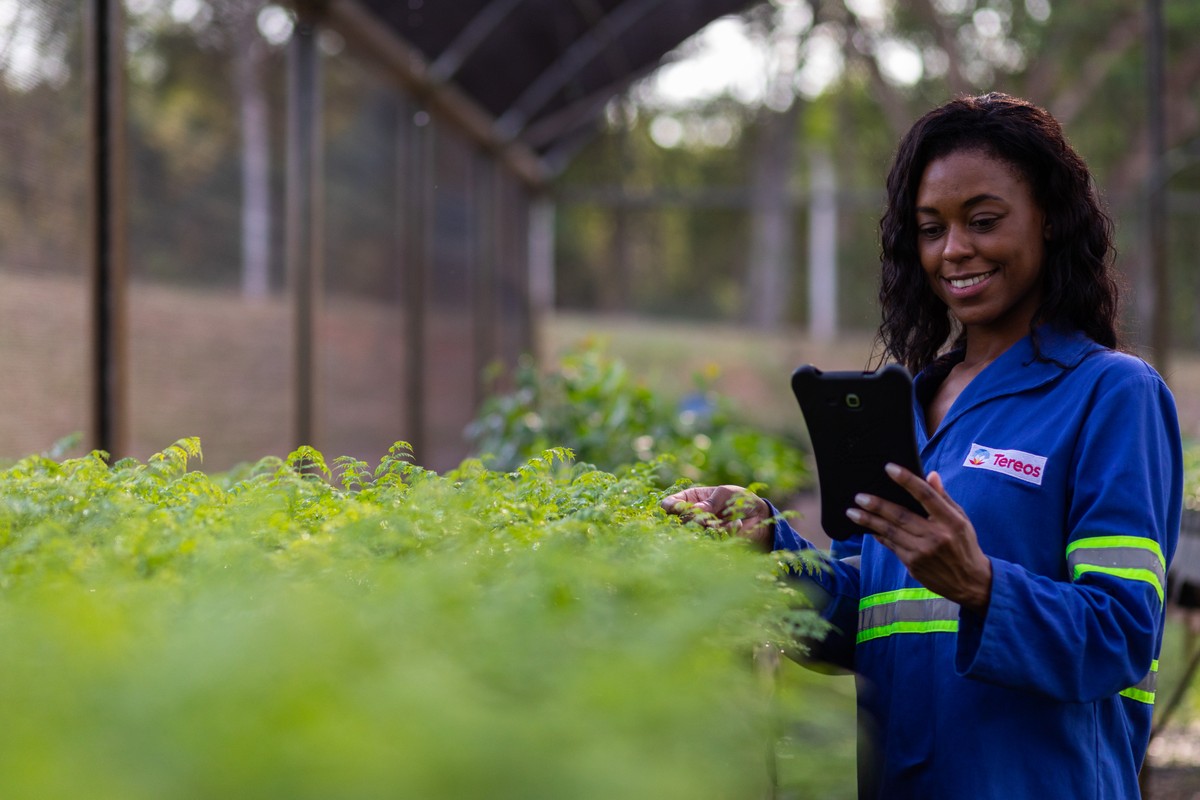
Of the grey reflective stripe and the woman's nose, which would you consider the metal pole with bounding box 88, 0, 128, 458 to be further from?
the grey reflective stripe

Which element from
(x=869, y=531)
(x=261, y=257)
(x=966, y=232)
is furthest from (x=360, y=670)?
(x=261, y=257)

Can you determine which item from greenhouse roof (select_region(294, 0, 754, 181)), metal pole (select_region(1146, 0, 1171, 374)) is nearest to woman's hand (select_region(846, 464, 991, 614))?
greenhouse roof (select_region(294, 0, 754, 181))

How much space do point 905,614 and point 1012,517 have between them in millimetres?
266

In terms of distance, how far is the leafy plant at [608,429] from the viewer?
5.81 m

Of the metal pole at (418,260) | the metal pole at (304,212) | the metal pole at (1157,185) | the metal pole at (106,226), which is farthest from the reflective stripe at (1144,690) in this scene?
the metal pole at (1157,185)

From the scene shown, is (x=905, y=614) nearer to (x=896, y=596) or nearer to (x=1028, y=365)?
(x=896, y=596)

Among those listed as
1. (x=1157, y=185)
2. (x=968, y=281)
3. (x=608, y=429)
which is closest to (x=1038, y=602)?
(x=968, y=281)

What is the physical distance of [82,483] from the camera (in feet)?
6.43

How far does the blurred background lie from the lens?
4.33 m

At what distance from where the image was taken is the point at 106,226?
4.41m

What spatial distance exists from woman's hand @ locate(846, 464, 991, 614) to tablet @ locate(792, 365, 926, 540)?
33 mm

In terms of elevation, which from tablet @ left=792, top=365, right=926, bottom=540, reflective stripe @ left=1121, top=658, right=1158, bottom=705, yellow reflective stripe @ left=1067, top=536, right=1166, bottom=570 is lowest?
reflective stripe @ left=1121, top=658, right=1158, bottom=705

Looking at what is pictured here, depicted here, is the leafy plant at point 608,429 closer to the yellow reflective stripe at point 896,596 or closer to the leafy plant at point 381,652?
the yellow reflective stripe at point 896,596

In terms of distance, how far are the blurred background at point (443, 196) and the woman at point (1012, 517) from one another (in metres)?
0.47
